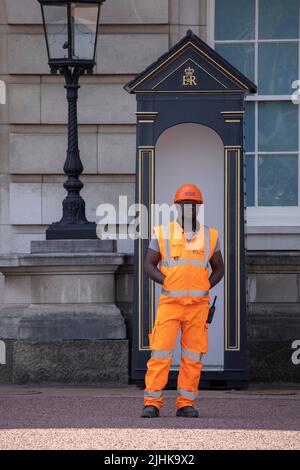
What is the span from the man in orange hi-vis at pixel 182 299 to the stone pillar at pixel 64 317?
2.26 metres

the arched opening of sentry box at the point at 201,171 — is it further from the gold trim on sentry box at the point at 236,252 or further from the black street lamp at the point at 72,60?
the black street lamp at the point at 72,60

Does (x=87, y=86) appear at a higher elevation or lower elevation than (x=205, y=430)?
higher

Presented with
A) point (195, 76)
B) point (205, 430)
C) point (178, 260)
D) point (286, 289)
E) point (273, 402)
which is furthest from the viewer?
point (286, 289)

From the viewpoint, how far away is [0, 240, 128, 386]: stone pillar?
44.5 ft

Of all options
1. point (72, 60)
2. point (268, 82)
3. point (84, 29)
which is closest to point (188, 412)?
point (72, 60)

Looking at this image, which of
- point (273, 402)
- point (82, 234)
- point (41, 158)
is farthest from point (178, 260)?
point (41, 158)

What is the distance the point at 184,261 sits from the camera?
37.2 ft

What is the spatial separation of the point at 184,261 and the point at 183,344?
0.60 m

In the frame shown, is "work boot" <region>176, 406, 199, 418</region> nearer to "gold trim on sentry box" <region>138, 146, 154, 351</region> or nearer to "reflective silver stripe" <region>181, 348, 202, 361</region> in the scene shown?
"reflective silver stripe" <region>181, 348, 202, 361</region>

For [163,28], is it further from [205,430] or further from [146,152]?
[205,430]

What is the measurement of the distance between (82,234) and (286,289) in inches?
77.4

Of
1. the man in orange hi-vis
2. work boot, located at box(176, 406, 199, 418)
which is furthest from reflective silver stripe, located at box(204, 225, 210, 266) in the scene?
work boot, located at box(176, 406, 199, 418)

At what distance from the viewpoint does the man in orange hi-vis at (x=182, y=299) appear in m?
11.2

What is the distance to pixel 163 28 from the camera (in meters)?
14.7
